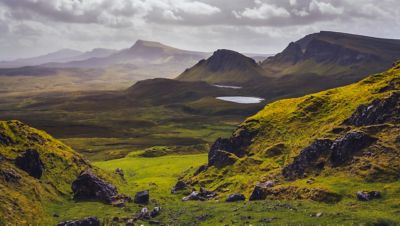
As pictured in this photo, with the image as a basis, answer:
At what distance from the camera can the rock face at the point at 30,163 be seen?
86.9 meters

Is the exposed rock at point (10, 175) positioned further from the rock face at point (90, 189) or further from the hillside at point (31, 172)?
the rock face at point (90, 189)

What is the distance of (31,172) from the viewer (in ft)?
286

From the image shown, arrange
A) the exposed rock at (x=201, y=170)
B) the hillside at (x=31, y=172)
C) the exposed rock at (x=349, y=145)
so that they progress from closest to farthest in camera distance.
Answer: the hillside at (x=31, y=172)
the exposed rock at (x=349, y=145)
the exposed rock at (x=201, y=170)

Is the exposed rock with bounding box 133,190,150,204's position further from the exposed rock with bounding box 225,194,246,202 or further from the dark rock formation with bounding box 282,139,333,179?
the dark rock formation with bounding box 282,139,333,179

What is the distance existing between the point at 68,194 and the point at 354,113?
195ft

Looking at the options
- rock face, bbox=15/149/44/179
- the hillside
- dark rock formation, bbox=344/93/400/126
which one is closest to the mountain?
dark rock formation, bbox=344/93/400/126

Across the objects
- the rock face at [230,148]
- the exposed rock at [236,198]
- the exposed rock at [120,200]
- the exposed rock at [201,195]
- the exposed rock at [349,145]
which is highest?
the exposed rock at [349,145]

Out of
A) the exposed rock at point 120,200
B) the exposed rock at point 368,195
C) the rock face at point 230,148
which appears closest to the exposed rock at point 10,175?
the exposed rock at point 120,200

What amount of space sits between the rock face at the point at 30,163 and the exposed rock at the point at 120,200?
16536 millimetres

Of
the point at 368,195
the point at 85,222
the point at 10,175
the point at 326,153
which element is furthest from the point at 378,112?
the point at 10,175

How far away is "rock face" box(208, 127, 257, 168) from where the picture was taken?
352 feet

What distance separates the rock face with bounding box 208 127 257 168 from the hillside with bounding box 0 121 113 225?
31.3 meters

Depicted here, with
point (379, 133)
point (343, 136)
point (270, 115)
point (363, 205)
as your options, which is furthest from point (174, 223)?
point (270, 115)

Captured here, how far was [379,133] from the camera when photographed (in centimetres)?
8106
